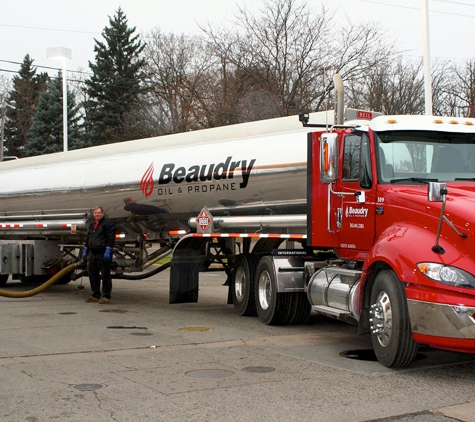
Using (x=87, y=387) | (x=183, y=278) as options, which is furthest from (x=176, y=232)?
(x=87, y=387)

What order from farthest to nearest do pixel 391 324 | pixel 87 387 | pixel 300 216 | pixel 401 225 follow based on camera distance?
pixel 300 216, pixel 401 225, pixel 391 324, pixel 87 387

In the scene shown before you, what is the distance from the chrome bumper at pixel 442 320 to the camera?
699 centimetres

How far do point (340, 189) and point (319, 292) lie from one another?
1393mm

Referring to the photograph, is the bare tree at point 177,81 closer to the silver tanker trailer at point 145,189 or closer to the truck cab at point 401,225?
the silver tanker trailer at point 145,189

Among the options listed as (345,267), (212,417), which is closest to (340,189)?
(345,267)

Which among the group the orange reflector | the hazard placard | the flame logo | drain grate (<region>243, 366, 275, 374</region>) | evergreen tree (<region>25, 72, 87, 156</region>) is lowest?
drain grate (<region>243, 366, 275, 374</region>)

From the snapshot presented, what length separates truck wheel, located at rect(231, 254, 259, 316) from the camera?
11906 mm

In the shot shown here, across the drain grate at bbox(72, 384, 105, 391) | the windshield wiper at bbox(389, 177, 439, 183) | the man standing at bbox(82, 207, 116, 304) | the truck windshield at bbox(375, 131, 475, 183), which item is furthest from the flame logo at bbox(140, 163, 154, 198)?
the drain grate at bbox(72, 384, 105, 391)

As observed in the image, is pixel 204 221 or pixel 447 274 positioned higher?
pixel 204 221

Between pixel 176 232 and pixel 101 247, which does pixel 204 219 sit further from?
pixel 101 247

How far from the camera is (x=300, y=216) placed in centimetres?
1056

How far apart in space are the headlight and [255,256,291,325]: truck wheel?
3.79 meters

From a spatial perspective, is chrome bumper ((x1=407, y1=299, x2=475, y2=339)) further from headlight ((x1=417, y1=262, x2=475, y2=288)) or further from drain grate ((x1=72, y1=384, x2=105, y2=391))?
drain grate ((x1=72, y1=384, x2=105, y2=391))

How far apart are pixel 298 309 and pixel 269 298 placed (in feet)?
1.55
